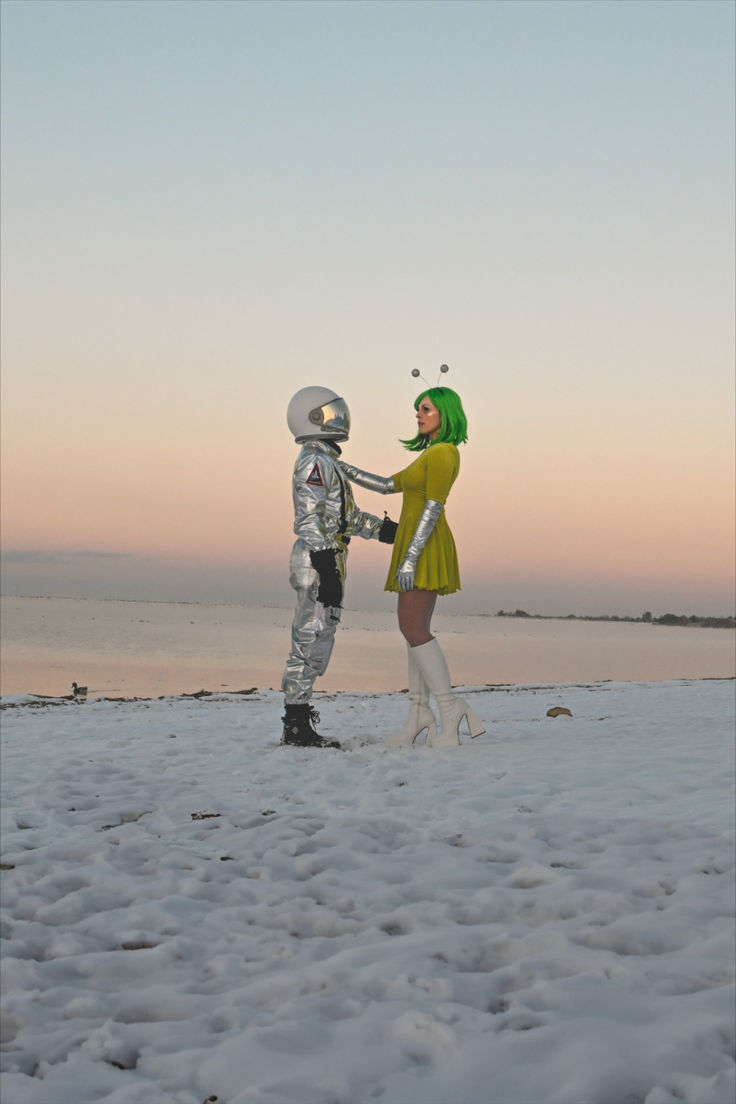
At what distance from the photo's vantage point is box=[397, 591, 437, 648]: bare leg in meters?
7.32

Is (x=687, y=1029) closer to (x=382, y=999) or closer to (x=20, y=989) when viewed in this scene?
(x=382, y=999)

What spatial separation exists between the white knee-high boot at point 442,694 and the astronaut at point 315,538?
0.85m

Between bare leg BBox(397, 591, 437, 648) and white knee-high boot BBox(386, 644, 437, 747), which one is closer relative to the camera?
bare leg BBox(397, 591, 437, 648)

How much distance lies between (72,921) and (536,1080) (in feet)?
7.12

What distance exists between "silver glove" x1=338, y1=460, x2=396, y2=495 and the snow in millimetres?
2488

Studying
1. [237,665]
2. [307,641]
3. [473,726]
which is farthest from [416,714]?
[237,665]

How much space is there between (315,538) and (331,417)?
1134 millimetres

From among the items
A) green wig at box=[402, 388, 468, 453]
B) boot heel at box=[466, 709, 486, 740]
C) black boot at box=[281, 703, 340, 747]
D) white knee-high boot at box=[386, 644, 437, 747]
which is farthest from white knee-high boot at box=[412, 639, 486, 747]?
green wig at box=[402, 388, 468, 453]

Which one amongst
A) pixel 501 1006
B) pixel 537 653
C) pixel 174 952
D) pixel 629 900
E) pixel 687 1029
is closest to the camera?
pixel 687 1029

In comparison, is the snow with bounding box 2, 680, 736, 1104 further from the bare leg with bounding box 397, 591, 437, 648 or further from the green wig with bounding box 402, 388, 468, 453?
the green wig with bounding box 402, 388, 468, 453

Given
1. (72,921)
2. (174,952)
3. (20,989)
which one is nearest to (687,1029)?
(174,952)

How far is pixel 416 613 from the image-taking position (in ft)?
24.0

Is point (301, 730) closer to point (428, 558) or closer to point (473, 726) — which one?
point (473, 726)

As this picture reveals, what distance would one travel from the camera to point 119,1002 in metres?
2.95
